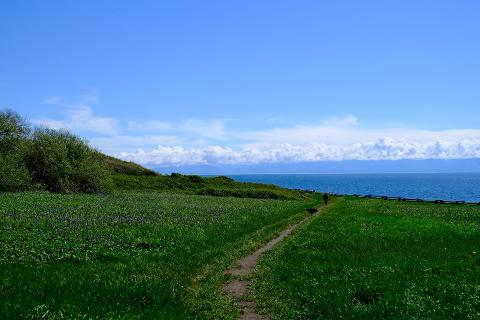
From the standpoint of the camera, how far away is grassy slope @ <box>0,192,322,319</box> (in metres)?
15.0

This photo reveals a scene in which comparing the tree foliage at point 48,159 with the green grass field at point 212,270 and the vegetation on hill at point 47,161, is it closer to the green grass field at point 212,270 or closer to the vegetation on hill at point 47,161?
the vegetation on hill at point 47,161

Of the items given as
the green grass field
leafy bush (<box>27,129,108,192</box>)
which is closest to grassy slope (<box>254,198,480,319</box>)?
the green grass field

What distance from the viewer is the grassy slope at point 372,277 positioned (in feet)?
50.6

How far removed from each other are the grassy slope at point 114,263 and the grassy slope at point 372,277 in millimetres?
2715

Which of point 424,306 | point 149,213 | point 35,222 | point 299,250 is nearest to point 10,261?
point 35,222

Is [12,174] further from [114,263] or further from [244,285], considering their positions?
[244,285]

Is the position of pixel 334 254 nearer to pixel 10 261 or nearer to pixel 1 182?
pixel 10 261

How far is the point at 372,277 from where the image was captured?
19.5m

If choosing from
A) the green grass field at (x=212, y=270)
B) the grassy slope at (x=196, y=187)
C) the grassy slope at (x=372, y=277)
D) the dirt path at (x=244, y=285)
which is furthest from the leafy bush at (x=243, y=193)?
the dirt path at (x=244, y=285)

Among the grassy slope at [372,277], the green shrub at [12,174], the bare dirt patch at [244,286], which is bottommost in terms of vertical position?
the bare dirt patch at [244,286]

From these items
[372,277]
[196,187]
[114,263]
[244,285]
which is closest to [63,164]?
[196,187]

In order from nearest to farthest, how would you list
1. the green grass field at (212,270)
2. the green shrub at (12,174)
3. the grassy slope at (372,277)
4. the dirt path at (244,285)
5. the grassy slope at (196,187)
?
the green grass field at (212,270) → the grassy slope at (372,277) → the dirt path at (244,285) → the green shrub at (12,174) → the grassy slope at (196,187)

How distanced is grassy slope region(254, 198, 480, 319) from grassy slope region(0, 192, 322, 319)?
8.91 ft

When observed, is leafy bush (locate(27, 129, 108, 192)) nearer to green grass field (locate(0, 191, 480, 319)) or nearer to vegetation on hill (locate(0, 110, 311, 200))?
vegetation on hill (locate(0, 110, 311, 200))
